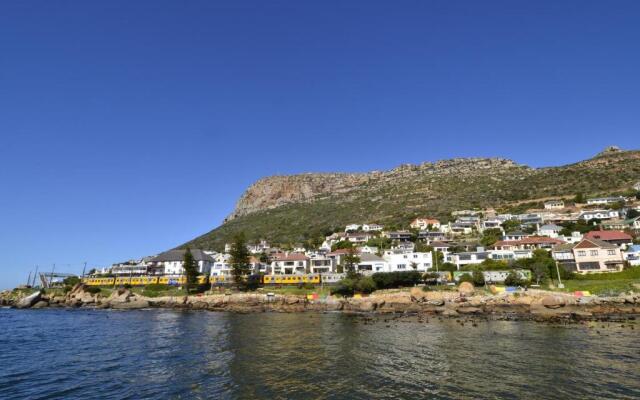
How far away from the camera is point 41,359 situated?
30172 mm

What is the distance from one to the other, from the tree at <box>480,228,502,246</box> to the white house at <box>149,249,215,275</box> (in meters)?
80.2

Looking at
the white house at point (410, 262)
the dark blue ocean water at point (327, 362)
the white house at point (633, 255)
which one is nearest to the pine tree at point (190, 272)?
the dark blue ocean water at point (327, 362)

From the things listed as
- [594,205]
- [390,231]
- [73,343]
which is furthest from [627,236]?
[73,343]

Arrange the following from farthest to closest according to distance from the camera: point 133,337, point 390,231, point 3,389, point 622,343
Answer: point 390,231 < point 133,337 < point 622,343 < point 3,389

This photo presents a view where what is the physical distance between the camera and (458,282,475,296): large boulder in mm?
65062

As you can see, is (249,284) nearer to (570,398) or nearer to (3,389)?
(3,389)

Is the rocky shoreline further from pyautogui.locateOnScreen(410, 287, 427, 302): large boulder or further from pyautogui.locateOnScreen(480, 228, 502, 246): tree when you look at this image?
pyautogui.locateOnScreen(480, 228, 502, 246): tree

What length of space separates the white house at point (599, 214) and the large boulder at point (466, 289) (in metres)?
69.2

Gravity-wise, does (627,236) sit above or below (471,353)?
above

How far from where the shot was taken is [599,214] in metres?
111

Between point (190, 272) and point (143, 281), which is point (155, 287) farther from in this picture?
point (190, 272)

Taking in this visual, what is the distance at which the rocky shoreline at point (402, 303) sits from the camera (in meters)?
53.5

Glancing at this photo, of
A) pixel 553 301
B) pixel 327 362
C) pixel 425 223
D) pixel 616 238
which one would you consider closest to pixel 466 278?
pixel 553 301

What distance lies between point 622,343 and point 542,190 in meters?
137
